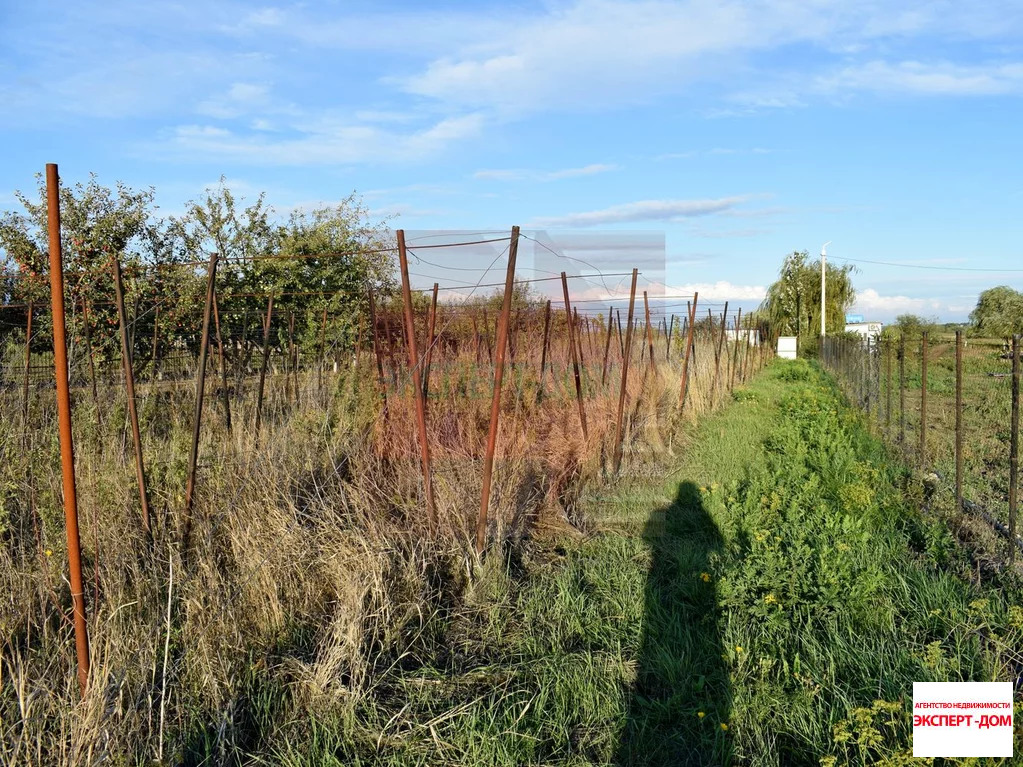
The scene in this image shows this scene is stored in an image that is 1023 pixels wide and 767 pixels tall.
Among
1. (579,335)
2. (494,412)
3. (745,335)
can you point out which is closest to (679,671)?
(494,412)

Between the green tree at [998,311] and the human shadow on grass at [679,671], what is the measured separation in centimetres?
3184

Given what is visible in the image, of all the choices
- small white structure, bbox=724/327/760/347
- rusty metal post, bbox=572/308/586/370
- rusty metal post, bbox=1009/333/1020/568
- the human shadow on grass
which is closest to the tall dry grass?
the human shadow on grass

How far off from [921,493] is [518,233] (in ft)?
13.3

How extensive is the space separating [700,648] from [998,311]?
41.8 metres

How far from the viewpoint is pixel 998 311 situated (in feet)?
125

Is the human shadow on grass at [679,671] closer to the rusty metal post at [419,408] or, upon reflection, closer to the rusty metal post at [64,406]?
the rusty metal post at [419,408]

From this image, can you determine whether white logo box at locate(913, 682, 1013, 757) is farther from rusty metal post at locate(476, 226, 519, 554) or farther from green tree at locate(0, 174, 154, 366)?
green tree at locate(0, 174, 154, 366)

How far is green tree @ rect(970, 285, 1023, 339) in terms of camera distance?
3289 centimetres

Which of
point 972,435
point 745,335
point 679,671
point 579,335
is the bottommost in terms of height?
point 679,671

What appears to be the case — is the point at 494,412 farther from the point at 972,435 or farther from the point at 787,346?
the point at 787,346

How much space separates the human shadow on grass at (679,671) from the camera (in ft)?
9.66

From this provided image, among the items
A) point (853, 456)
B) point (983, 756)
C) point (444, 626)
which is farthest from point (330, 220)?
point (983, 756)

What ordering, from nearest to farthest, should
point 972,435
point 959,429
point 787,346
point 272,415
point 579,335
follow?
point 959,429, point 272,415, point 972,435, point 579,335, point 787,346

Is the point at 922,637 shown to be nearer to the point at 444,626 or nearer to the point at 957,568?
the point at 957,568
